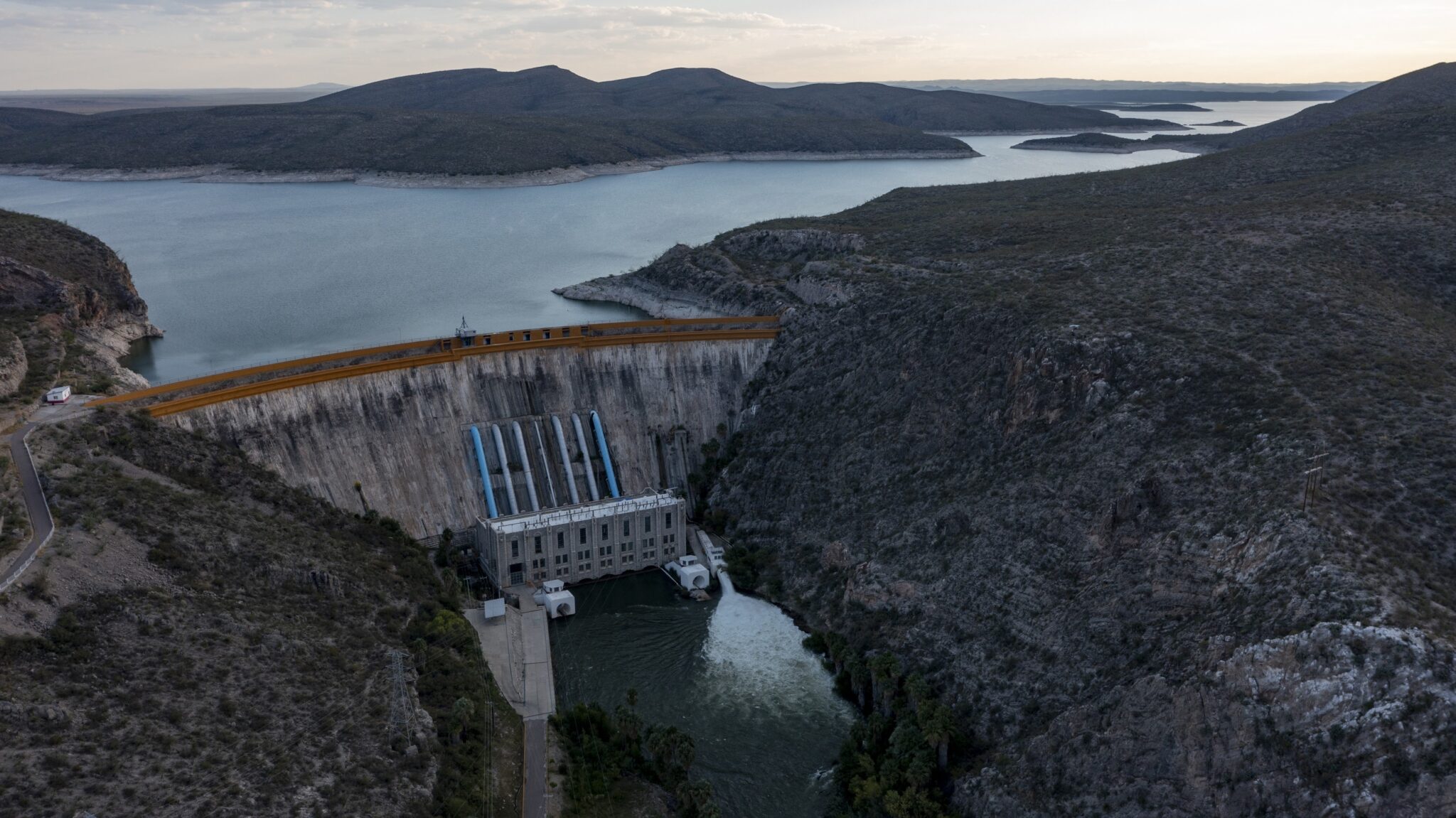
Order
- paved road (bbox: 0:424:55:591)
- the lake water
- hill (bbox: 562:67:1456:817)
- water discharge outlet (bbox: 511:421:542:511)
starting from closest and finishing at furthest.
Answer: hill (bbox: 562:67:1456:817) → paved road (bbox: 0:424:55:591) → water discharge outlet (bbox: 511:421:542:511) → the lake water

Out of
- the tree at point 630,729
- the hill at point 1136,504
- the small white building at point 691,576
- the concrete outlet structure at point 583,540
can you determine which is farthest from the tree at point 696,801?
the concrete outlet structure at point 583,540

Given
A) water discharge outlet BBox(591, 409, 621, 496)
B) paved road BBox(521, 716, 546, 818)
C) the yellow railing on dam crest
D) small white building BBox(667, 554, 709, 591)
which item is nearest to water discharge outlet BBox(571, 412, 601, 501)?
water discharge outlet BBox(591, 409, 621, 496)

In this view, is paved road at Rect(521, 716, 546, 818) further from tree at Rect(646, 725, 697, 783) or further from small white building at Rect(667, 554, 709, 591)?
small white building at Rect(667, 554, 709, 591)

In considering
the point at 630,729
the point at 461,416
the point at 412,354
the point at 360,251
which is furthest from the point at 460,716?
the point at 360,251

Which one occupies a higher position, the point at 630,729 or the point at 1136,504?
the point at 1136,504

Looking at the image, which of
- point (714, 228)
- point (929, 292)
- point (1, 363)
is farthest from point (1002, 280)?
point (714, 228)

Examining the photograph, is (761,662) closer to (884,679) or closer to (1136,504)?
(884,679)
